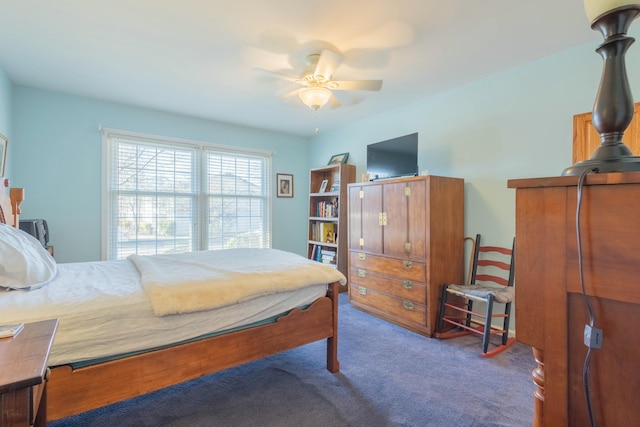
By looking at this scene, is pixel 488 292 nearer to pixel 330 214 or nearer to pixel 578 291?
pixel 578 291

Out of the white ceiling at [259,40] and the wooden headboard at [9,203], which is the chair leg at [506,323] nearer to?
the white ceiling at [259,40]

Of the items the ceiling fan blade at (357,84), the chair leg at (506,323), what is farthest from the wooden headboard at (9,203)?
the chair leg at (506,323)

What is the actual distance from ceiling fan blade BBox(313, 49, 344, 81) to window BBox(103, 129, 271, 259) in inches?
97.3

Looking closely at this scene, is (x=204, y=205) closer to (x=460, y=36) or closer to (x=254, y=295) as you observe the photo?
(x=254, y=295)

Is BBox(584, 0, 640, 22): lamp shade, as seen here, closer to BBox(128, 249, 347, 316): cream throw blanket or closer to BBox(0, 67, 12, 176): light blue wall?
BBox(128, 249, 347, 316): cream throw blanket

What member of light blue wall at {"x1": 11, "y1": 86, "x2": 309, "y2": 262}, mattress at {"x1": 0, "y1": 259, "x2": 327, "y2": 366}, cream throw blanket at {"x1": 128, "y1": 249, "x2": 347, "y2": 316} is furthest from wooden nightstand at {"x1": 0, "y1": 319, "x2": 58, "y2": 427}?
light blue wall at {"x1": 11, "y1": 86, "x2": 309, "y2": 262}

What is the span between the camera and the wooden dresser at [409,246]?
106 inches

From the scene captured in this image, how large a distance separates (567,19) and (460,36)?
664mm

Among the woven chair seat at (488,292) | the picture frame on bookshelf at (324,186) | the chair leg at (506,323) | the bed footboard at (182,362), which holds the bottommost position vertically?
the chair leg at (506,323)

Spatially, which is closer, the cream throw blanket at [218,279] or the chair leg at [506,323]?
the cream throw blanket at [218,279]

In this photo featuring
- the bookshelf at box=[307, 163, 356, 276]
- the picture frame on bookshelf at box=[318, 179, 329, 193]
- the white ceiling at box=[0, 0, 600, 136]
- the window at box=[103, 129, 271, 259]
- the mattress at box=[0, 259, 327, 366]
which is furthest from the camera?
the picture frame on bookshelf at box=[318, 179, 329, 193]

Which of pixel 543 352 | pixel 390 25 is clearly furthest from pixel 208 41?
pixel 543 352

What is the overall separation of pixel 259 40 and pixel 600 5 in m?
2.06

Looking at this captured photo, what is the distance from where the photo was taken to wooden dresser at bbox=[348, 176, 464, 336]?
2693mm
